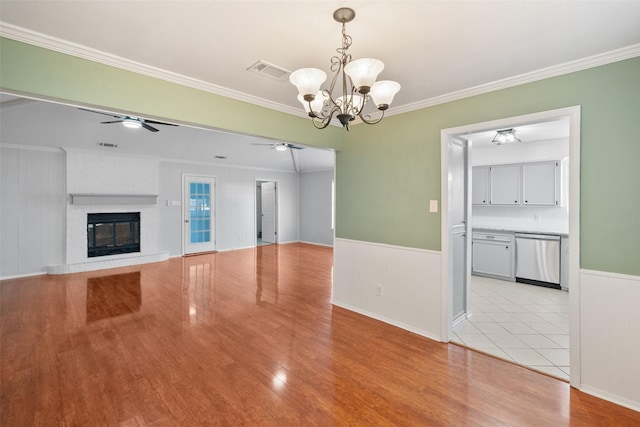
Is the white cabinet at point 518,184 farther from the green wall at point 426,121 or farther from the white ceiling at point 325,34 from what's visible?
the white ceiling at point 325,34

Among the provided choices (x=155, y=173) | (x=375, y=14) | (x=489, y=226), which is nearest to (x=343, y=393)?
(x=375, y=14)

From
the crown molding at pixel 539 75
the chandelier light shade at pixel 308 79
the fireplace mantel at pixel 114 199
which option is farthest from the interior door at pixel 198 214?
the chandelier light shade at pixel 308 79

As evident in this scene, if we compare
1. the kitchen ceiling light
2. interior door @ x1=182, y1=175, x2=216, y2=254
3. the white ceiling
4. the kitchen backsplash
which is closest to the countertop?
the kitchen backsplash

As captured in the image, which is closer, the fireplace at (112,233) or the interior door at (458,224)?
the interior door at (458,224)

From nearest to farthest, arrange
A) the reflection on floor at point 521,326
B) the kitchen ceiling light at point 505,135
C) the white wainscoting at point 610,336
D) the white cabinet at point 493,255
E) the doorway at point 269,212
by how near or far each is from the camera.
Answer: the white wainscoting at point 610,336 → the reflection on floor at point 521,326 → the kitchen ceiling light at point 505,135 → the white cabinet at point 493,255 → the doorway at point 269,212

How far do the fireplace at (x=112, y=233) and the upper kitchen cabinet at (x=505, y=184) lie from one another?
25.0 feet

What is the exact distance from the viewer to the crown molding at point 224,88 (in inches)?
75.0

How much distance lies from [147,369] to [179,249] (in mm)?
5405

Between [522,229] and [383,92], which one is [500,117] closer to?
[383,92]

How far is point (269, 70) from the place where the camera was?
2.39m

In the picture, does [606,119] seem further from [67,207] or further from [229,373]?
[67,207]

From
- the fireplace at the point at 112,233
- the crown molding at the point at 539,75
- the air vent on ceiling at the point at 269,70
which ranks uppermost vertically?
the air vent on ceiling at the point at 269,70

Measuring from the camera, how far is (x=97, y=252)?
6.22 m

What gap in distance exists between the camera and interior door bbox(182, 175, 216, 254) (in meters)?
7.58
